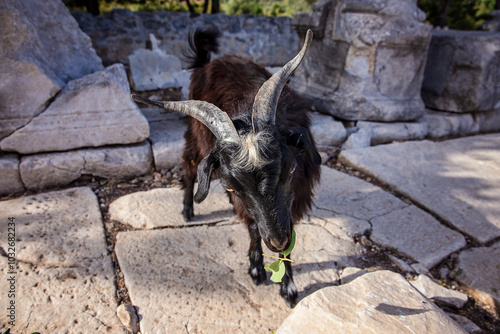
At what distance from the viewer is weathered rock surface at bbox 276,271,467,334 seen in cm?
158

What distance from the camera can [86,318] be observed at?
200cm

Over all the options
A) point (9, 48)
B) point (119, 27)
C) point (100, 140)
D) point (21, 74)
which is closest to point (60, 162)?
point (100, 140)

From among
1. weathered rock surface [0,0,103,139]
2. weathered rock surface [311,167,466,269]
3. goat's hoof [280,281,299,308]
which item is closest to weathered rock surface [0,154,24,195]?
weathered rock surface [0,0,103,139]

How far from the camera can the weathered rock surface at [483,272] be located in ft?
7.84

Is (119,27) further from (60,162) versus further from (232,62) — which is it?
(232,62)

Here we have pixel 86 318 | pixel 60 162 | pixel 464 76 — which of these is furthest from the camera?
pixel 464 76

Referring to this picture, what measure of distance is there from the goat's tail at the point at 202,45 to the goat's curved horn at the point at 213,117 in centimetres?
159

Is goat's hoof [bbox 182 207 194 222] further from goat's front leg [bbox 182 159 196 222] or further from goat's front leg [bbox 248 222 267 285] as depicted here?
goat's front leg [bbox 248 222 267 285]

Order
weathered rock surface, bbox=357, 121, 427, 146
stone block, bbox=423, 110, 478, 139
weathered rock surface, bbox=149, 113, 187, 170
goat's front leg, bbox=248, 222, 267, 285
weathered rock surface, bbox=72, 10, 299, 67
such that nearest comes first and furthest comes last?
goat's front leg, bbox=248, 222, 267, 285
weathered rock surface, bbox=149, 113, 187, 170
weathered rock surface, bbox=357, 121, 427, 146
stone block, bbox=423, 110, 478, 139
weathered rock surface, bbox=72, 10, 299, 67

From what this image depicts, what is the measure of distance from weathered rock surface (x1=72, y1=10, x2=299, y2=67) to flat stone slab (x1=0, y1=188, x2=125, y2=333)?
5.35 m

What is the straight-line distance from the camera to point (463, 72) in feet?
16.9

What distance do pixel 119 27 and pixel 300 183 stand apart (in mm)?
7077

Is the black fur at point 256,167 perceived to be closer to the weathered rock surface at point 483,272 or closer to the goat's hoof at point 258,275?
the goat's hoof at point 258,275

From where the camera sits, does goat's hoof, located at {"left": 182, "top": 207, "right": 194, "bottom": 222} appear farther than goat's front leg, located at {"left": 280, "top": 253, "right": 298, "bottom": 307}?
Yes
